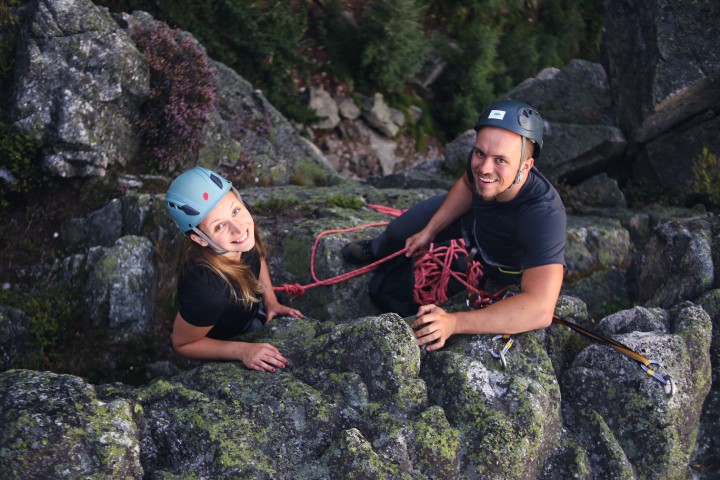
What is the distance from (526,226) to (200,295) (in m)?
2.45

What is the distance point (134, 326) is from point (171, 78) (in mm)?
3615

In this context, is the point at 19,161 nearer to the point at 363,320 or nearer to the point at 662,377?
the point at 363,320

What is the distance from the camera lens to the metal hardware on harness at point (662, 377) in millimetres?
4590

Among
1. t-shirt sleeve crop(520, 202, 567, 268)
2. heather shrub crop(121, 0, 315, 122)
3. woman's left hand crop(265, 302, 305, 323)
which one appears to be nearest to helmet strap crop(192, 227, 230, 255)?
woman's left hand crop(265, 302, 305, 323)

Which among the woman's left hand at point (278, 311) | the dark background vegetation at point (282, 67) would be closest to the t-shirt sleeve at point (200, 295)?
the woman's left hand at point (278, 311)

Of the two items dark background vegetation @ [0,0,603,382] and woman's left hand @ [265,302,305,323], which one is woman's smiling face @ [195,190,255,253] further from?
dark background vegetation @ [0,0,603,382]

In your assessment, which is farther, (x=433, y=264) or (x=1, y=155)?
(x=1, y=155)

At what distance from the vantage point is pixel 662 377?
15.2 feet

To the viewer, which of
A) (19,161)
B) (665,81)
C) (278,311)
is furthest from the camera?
(665,81)

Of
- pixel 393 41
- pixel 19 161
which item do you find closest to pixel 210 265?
pixel 19 161

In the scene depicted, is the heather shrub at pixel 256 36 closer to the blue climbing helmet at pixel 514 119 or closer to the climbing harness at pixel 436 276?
the climbing harness at pixel 436 276

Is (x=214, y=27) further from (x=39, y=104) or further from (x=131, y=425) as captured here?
(x=131, y=425)

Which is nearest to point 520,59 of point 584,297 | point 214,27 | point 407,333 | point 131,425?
point 214,27

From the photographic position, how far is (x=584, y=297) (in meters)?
6.98
